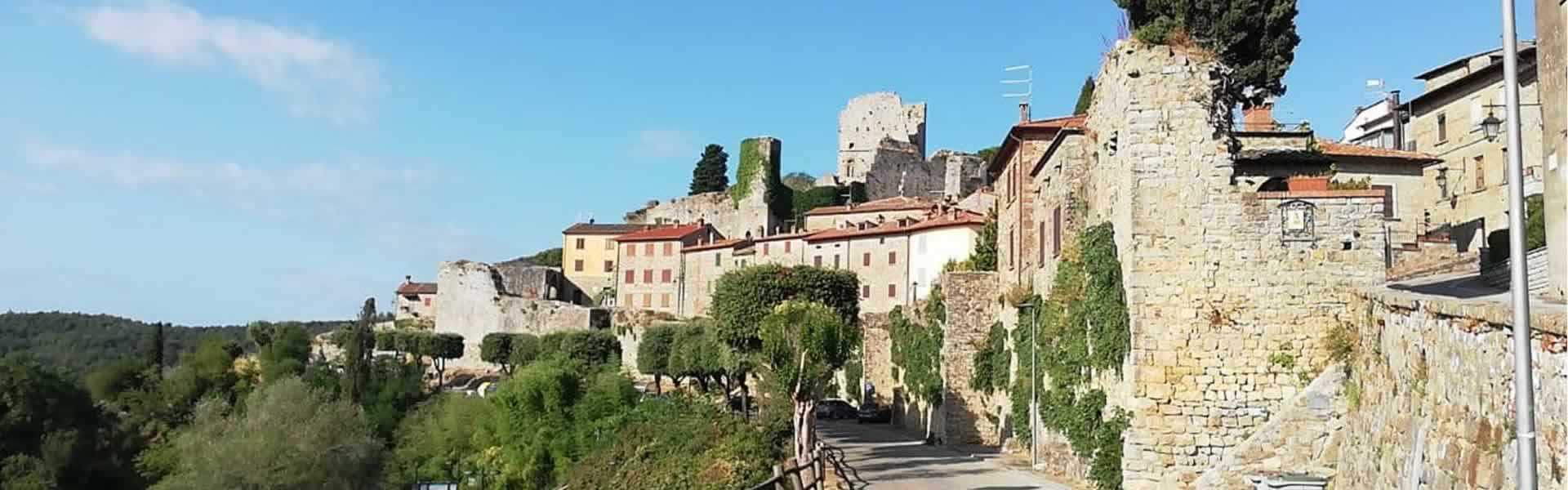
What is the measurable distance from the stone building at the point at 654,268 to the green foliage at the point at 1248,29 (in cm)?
5962

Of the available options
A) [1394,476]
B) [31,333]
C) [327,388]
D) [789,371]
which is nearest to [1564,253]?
[1394,476]

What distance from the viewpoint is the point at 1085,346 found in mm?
21750

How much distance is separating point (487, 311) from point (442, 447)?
44.9 metres

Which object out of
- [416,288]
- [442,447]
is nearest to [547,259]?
[416,288]

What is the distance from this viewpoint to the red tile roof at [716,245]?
87875mm

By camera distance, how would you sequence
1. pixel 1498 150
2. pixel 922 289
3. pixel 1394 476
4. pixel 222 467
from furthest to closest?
→ pixel 922 289, pixel 222 467, pixel 1498 150, pixel 1394 476

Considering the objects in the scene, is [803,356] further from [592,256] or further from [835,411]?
[592,256]

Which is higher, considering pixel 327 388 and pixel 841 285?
pixel 841 285

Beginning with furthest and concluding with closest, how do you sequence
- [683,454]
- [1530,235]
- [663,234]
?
[663,234] < [1530,235] < [683,454]

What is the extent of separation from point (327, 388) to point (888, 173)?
57859 mm

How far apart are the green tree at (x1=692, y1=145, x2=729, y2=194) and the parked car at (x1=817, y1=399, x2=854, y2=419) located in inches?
2552

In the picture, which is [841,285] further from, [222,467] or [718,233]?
[718,233]

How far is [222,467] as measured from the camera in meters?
45.7

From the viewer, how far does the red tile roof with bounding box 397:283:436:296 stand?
112m
